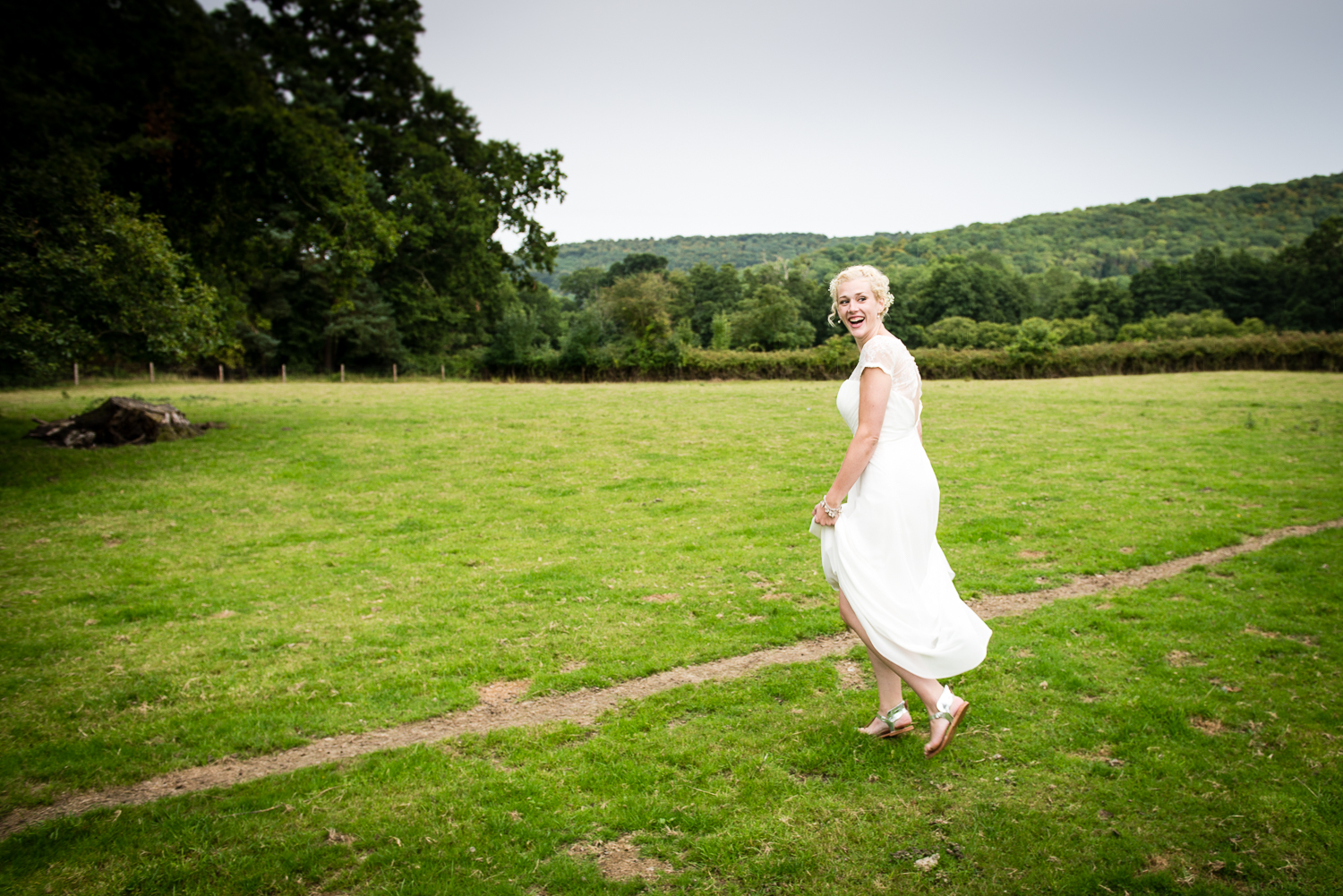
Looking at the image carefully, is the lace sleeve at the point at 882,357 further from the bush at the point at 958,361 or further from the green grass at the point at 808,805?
the bush at the point at 958,361

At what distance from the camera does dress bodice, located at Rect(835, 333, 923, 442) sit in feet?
16.0

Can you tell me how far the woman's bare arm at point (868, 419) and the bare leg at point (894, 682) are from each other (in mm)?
987

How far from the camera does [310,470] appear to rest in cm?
1720

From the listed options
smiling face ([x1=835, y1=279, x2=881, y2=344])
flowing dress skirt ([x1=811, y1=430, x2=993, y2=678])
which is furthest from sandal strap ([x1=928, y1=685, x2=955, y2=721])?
smiling face ([x1=835, y1=279, x2=881, y2=344])

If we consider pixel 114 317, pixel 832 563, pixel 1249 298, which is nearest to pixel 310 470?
pixel 114 317

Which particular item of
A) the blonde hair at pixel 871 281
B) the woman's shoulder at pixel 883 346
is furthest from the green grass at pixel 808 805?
the blonde hair at pixel 871 281

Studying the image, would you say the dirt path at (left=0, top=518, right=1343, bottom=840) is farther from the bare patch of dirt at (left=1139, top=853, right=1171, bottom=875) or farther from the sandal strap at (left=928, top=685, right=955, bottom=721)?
the bare patch of dirt at (left=1139, top=853, right=1171, bottom=875)

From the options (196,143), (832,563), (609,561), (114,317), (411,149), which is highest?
(411,149)

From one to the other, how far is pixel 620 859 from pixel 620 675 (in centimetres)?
260

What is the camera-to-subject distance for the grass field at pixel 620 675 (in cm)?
428

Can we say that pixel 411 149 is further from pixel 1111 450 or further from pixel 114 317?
Answer: pixel 1111 450

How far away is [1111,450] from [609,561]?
16300 millimetres

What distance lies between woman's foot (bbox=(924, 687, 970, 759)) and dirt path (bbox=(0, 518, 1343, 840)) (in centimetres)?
214

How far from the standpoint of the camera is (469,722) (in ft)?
19.7
